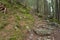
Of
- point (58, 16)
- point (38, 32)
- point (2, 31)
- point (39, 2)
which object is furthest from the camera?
point (39, 2)

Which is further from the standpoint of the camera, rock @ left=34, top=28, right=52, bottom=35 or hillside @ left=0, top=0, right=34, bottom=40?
rock @ left=34, top=28, right=52, bottom=35

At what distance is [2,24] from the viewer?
9461mm

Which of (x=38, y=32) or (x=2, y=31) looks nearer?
(x=2, y=31)

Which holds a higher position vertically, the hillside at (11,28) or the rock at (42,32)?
the hillside at (11,28)

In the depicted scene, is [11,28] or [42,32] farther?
[42,32]

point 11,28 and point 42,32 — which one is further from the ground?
point 11,28

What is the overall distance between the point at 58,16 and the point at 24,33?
33.1ft

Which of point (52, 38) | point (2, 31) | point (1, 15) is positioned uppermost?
point (1, 15)

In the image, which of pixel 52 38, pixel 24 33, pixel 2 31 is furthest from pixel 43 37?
pixel 2 31

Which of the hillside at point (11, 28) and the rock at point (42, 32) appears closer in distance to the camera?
the hillside at point (11, 28)

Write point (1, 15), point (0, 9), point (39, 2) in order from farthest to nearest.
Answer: point (39, 2) < point (0, 9) < point (1, 15)

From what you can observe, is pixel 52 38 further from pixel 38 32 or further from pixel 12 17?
pixel 12 17

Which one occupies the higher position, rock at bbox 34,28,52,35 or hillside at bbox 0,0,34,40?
hillside at bbox 0,0,34,40

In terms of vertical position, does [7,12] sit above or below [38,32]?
above
